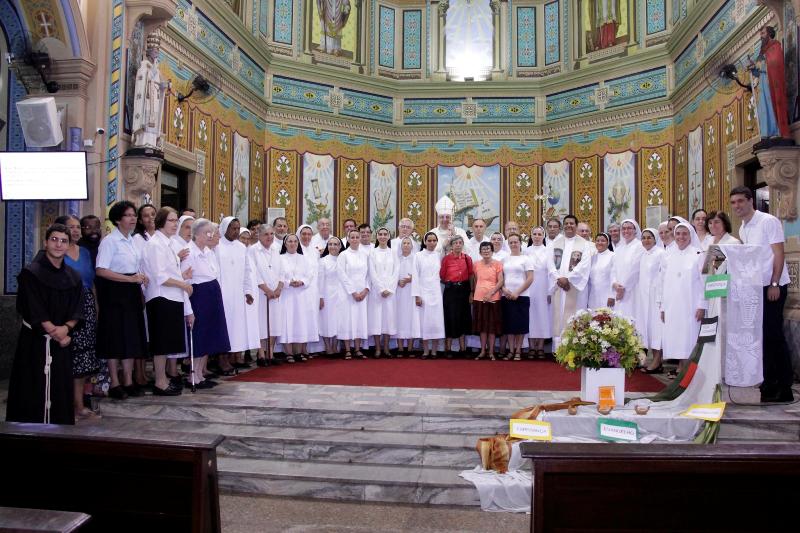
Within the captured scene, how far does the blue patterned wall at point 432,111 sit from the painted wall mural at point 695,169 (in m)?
4.61

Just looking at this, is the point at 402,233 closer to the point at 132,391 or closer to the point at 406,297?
the point at 406,297

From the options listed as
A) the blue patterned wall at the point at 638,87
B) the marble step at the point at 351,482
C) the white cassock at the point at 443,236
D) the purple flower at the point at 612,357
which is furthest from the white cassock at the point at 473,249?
the blue patterned wall at the point at 638,87

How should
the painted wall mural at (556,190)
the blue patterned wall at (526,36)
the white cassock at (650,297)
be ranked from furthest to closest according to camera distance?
the blue patterned wall at (526,36) < the painted wall mural at (556,190) < the white cassock at (650,297)

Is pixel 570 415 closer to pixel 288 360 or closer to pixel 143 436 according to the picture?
pixel 143 436

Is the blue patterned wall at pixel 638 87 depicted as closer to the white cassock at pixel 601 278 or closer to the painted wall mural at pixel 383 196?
the painted wall mural at pixel 383 196

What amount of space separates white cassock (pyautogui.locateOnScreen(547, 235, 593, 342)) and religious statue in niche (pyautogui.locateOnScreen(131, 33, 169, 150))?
15.0 feet

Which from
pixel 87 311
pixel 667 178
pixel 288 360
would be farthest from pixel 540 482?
pixel 667 178

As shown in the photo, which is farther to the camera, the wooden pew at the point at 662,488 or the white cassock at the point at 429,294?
the white cassock at the point at 429,294

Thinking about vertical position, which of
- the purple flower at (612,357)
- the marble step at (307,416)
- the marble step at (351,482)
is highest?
the purple flower at (612,357)

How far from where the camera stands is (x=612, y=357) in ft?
15.3

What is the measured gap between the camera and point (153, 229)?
5660 millimetres

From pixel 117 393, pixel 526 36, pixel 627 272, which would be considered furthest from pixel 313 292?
pixel 526 36

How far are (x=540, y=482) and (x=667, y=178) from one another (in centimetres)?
962

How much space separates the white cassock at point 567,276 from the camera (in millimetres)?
7367
